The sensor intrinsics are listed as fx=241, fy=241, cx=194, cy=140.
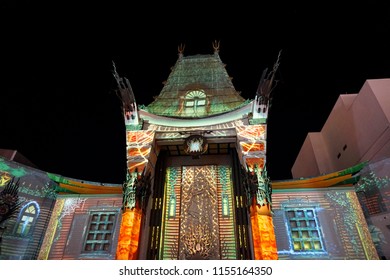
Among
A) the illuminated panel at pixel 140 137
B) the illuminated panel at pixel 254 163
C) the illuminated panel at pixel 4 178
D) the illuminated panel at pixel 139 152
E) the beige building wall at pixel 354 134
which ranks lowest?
the illuminated panel at pixel 4 178

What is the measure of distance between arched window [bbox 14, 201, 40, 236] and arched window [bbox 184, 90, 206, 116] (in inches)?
361

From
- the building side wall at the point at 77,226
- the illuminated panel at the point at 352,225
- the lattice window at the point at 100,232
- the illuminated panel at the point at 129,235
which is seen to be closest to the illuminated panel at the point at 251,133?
the illuminated panel at the point at 352,225

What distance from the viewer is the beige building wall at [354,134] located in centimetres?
1299

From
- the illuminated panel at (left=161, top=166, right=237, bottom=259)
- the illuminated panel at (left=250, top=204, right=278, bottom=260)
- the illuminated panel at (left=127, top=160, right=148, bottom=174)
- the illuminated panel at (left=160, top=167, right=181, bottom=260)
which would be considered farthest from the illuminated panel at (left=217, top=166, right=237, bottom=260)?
the illuminated panel at (left=127, top=160, right=148, bottom=174)

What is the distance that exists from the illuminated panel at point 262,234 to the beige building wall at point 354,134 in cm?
599

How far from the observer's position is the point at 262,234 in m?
9.35

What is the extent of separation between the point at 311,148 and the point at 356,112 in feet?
21.1

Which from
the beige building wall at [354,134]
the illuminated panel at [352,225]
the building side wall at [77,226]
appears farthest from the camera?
the beige building wall at [354,134]

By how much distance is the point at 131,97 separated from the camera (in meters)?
12.5

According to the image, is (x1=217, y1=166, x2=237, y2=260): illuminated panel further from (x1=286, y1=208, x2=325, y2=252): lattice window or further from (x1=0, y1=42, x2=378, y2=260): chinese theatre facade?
(x1=286, y1=208, x2=325, y2=252): lattice window

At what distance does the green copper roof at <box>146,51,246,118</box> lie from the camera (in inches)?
544

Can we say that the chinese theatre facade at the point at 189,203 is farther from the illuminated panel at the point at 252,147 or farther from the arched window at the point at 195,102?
the arched window at the point at 195,102

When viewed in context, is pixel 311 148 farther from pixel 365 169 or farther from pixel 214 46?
pixel 214 46

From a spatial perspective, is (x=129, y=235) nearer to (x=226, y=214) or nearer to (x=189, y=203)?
(x=189, y=203)
